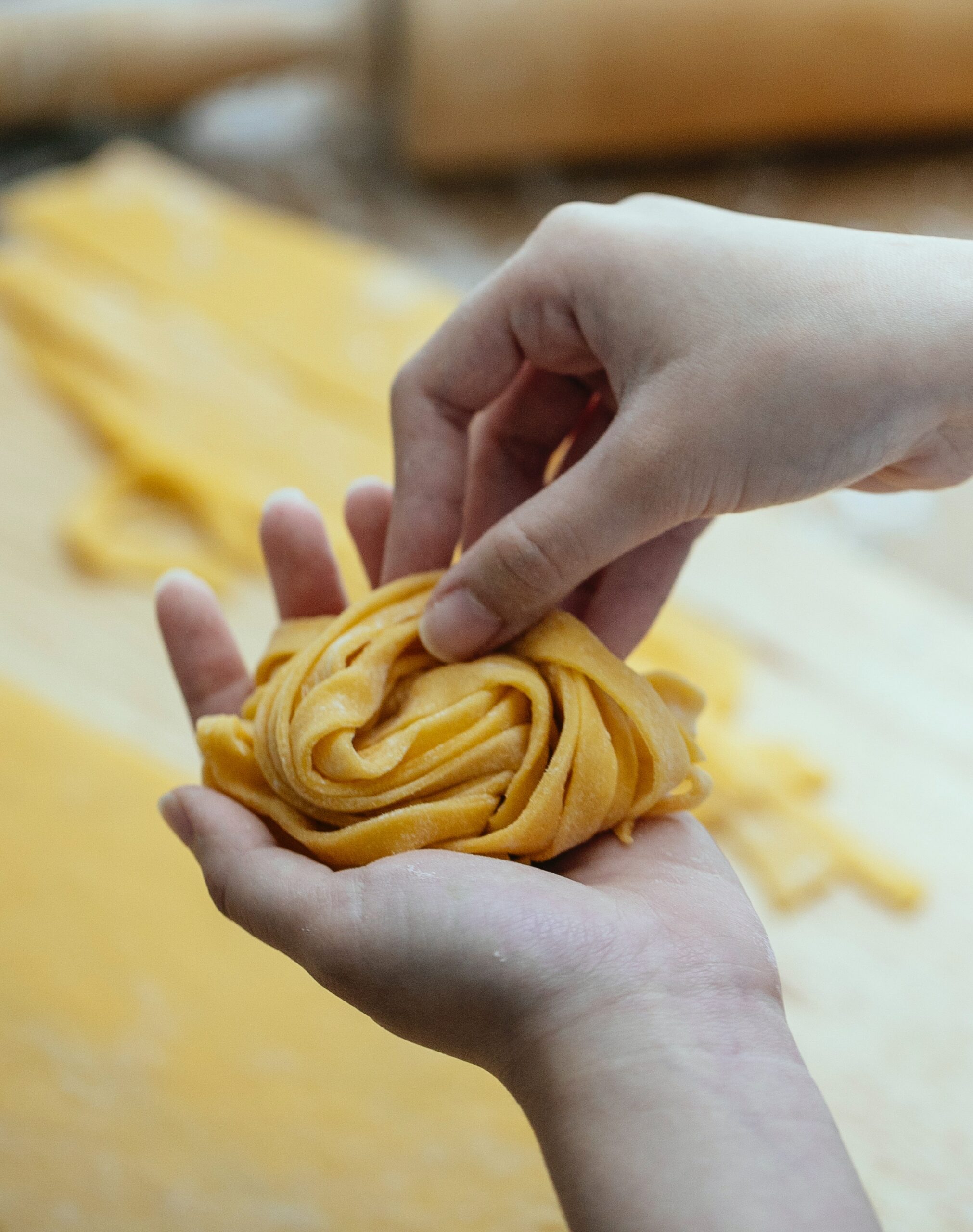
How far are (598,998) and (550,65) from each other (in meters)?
2.28

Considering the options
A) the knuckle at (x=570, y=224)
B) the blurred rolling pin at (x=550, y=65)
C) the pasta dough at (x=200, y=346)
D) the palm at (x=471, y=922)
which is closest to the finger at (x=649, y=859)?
the palm at (x=471, y=922)

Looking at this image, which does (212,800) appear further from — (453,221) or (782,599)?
(453,221)

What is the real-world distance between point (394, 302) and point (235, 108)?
3.63ft

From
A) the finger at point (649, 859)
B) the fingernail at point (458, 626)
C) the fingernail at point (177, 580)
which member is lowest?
the finger at point (649, 859)

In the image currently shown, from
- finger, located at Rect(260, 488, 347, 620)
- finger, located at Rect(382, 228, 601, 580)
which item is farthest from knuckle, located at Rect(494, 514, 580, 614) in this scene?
finger, located at Rect(260, 488, 347, 620)

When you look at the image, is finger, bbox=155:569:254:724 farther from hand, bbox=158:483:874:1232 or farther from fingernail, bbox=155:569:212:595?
hand, bbox=158:483:874:1232

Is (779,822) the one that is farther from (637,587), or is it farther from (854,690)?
(637,587)

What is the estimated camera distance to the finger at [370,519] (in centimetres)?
136

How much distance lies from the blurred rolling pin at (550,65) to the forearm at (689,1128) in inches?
89.4

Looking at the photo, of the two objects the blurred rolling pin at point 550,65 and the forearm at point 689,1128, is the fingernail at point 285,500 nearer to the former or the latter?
the forearm at point 689,1128

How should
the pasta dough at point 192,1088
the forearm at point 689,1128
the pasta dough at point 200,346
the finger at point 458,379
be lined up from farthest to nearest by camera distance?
the pasta dough at point 200,346, the pasta dough at point 192,1088, the finger at point 458,379, the forearm at point 689,1128

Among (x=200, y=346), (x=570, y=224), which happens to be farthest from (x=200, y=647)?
(x=200, y=346)

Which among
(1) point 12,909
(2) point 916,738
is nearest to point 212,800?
(1) point 12,909

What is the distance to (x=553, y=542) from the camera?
99cm
